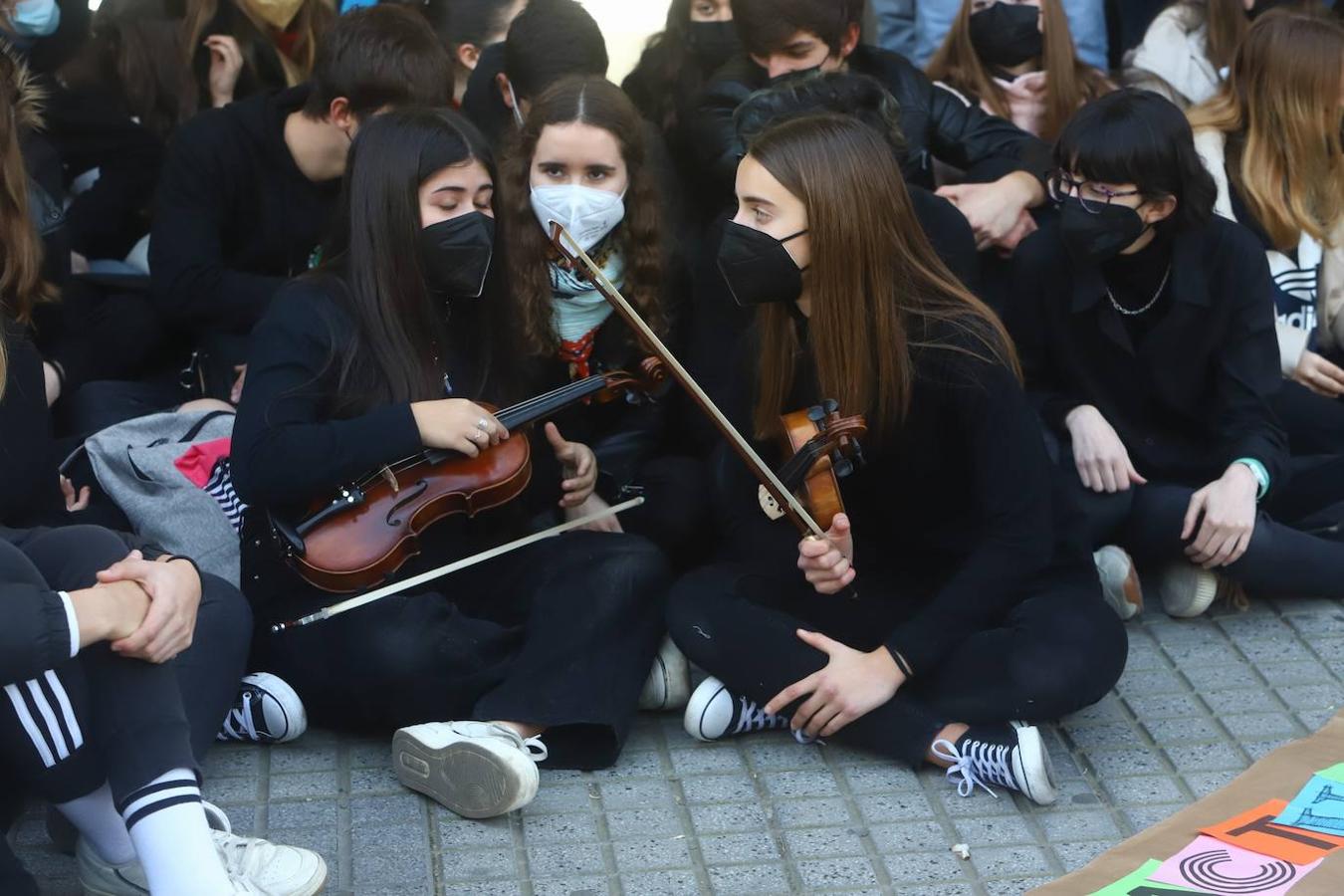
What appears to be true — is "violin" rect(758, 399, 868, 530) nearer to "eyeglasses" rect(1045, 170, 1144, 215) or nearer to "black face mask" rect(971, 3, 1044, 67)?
"eyeglasses" rect(1045, 170, 1144, 215)

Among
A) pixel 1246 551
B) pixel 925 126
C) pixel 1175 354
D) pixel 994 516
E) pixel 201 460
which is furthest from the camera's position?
pixel 925 126

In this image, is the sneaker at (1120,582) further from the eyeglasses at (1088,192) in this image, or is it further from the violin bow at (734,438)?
the violin bow at (734,438)

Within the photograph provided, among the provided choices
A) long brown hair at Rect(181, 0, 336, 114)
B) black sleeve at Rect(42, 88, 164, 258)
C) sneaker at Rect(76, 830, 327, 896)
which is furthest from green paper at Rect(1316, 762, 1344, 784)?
black sleeve at Rect(42, 88, 164, 258)

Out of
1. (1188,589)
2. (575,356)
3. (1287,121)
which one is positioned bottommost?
(1188,589)

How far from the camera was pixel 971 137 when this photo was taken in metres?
4.71

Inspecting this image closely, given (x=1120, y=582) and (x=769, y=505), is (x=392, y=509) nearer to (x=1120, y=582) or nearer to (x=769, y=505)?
(x=769, y=505)

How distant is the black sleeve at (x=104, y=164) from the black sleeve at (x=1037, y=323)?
2.37m

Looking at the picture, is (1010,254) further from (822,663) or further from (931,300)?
(822,663)

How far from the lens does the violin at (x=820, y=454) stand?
3207 mm

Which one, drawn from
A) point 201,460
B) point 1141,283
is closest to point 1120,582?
point 1141,283

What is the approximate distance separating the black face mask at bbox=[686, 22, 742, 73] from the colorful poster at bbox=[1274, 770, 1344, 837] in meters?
2.48

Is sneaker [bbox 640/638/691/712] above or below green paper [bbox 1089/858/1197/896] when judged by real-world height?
below

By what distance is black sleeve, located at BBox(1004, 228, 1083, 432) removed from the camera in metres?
4.16

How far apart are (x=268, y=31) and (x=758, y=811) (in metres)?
2.87
